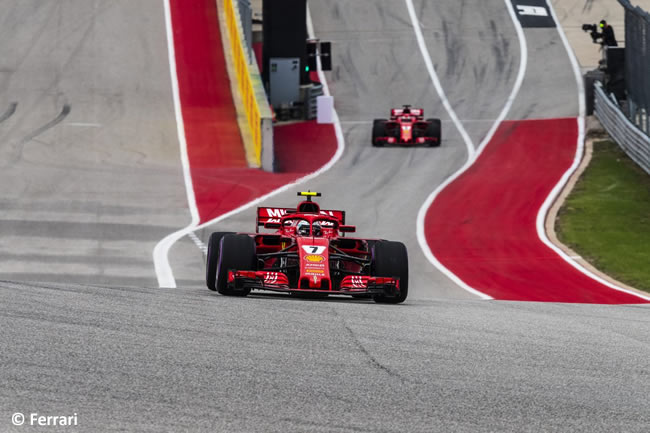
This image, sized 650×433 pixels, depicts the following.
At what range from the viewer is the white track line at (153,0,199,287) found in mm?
19594

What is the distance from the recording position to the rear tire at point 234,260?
542 inches

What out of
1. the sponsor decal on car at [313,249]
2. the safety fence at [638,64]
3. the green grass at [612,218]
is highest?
the safety fence at [638,64]

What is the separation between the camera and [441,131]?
3841cm

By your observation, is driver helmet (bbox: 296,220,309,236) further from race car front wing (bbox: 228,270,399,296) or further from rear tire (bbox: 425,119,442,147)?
rear tire (bbox: 425,119,442,147)

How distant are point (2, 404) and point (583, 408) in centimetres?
391

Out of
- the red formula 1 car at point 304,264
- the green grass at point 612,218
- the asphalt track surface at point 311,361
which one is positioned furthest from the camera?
the green grass at point 612,218

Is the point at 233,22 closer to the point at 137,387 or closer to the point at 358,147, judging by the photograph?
the point at 358,147

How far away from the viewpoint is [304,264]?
1379 centimetres

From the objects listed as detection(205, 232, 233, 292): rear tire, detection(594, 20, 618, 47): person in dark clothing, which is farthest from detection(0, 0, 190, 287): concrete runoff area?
detection(594, 20, 618, 47): person in dark clothing

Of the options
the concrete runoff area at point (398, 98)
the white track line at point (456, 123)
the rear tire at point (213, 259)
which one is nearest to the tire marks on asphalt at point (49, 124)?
the concrete runoff area at point (398, 98)

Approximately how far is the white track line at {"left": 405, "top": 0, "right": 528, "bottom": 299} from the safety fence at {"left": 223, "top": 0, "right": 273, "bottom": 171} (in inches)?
204

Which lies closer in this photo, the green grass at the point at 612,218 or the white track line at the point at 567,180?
the white track line at the point at 567,180

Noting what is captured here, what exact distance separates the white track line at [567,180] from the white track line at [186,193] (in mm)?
7704

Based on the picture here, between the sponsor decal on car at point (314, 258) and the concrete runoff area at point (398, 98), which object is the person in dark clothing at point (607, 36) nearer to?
the concrete runoff area at point (398, 98)
